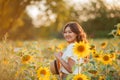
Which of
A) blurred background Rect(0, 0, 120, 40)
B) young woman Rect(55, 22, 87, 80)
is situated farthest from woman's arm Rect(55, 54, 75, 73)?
blurred background Rect(0, 0, 120, 40)

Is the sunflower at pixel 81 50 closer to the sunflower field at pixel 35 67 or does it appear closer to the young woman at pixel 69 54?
the sunflower field at pixel 35 67

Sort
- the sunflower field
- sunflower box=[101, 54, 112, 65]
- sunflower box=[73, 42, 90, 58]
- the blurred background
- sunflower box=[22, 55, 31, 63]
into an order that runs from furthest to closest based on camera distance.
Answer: the blurred background < sunflower box=[101, 54, 112, 65] < sunflower box=[22, 55, 31, 63] < the sunflower field < sunflower box=[73, 42, 90, 58]

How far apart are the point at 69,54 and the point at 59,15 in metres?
19.5

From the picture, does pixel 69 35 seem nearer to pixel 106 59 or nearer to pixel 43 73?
pixel 106 59

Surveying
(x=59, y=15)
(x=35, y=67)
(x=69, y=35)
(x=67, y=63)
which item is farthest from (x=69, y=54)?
(x=59, y=15)

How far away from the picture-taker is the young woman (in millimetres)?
5118

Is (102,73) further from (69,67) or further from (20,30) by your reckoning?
(20,30)

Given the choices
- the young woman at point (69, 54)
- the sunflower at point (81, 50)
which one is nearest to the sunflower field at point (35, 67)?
the young woman at point (69, 54)

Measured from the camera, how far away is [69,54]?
203 inches

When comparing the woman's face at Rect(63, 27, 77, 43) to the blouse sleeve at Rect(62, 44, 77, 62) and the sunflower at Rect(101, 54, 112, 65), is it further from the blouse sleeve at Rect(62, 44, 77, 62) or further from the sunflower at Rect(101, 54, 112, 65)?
the sunflower at Rect(101, 54, 112, 65)

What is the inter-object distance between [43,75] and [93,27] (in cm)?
2570

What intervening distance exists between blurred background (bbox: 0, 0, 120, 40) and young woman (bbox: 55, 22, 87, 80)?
19.9 feet

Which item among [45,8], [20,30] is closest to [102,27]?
[45,8]

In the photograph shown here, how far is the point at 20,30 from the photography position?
45.0 m
